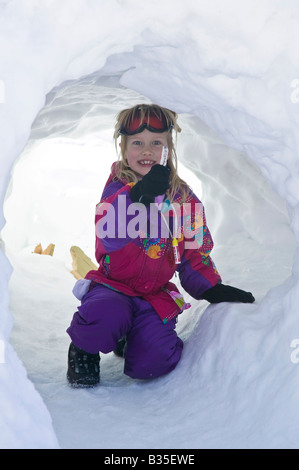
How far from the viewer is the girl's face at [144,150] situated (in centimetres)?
200

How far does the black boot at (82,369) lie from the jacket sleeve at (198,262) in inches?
21.1

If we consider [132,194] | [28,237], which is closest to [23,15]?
[132,194]

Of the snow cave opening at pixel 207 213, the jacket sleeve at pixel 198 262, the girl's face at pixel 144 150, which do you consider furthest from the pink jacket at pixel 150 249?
the snow cave opening at pixel 207 213

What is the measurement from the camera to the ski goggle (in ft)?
6.60

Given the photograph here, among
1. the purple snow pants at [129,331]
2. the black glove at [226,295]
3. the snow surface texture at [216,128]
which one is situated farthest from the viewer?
the black glove at [226,295]

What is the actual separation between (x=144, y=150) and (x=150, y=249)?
1.40 ft

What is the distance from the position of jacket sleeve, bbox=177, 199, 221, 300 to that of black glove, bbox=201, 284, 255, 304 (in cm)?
3

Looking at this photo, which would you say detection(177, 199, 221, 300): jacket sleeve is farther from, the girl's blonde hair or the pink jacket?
the girl's blonde hair

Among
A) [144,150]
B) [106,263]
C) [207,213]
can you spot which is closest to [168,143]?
[144,150]

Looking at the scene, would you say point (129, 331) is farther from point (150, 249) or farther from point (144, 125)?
point (144, 125)

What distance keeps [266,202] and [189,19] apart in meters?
1.68

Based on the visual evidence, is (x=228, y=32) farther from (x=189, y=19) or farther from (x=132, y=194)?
(x=132, y=194)

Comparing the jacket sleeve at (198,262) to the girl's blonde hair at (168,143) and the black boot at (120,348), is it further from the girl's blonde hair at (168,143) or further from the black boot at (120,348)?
the black boot at (120,348)

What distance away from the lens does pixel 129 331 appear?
6.29 ft
